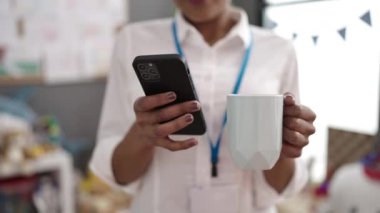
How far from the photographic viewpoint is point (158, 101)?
0.32 meters

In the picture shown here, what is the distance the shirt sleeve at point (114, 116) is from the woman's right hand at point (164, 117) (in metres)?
0.13

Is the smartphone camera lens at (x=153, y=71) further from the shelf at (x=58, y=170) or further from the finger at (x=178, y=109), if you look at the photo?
the shelf at (x=58, y=170)

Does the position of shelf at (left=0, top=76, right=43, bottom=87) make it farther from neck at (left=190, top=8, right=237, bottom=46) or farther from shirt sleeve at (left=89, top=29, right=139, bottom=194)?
neck at (left=190, top=8, right=237, bottom=46)

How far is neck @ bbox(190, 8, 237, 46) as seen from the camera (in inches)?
17.1

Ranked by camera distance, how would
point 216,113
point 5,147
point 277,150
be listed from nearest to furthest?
point 277,150
point 216,113
point 5,147

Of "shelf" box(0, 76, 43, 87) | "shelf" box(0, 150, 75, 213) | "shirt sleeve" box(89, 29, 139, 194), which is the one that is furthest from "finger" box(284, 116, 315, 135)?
"shelf" box(0, 76, 43, 87)

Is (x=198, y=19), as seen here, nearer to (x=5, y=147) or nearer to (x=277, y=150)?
(x=277, y=150)

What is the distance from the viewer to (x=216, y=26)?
45 centimetres

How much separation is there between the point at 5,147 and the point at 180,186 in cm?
98

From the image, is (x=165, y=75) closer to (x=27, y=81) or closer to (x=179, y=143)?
(x=179, y=143)

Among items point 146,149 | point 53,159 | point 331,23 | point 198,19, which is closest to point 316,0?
point 331,23

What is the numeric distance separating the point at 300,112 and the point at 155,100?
0.11 meters

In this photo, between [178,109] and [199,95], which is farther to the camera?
[199,95]

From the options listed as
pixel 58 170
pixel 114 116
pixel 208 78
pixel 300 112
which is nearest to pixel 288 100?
Result: pixel 300 112
